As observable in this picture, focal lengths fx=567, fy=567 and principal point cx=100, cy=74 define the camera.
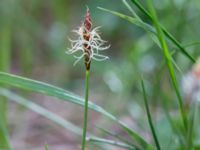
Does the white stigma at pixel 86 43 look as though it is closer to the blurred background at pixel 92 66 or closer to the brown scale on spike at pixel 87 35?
the brown scale on spike at pixel 87 35

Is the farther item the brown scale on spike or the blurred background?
the blurred background

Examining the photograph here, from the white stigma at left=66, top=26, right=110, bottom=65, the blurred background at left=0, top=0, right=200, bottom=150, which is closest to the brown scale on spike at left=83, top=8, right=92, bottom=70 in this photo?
the white stigma at left=66, top=26, right=110, bottom=65

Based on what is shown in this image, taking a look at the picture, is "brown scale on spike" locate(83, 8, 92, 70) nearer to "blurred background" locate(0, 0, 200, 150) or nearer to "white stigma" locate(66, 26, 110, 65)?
"white stigma" locate(66, 26, 110, 65)

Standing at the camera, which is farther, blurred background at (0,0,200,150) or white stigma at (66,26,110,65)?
blurred background at (0,0,200,150)

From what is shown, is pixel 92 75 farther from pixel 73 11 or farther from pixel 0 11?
pixel 73 11

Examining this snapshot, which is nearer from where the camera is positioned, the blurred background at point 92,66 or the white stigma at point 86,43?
the white stigma at point 86,43

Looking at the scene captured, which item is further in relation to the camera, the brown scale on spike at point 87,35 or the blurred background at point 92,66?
the blurred background at point 92,66

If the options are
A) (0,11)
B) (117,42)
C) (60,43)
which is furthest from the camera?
(117,42)

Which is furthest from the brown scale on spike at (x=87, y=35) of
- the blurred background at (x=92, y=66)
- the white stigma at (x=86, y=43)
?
the blurred background at (x=92, y=66)

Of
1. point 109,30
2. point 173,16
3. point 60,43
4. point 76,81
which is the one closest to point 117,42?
point 109,30
